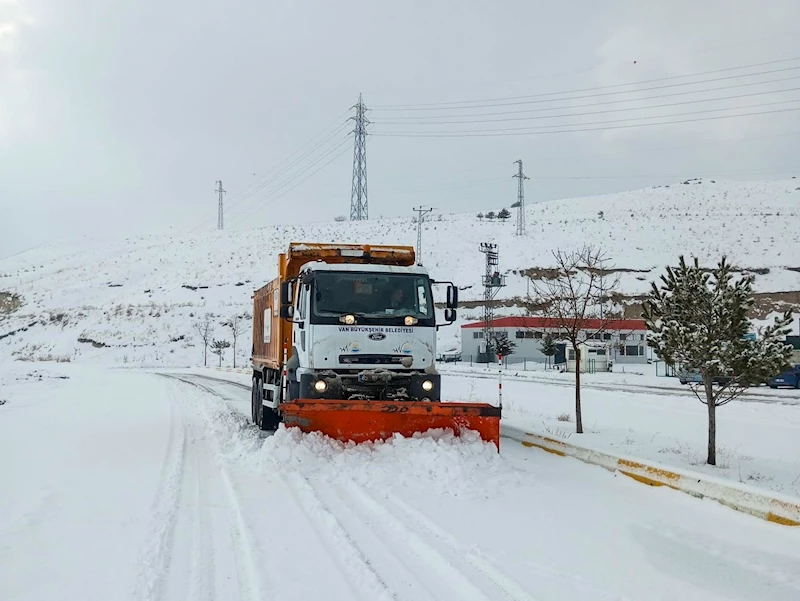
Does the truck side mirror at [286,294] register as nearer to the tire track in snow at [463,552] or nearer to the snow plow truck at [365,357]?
the snow plow truck at [365,357]

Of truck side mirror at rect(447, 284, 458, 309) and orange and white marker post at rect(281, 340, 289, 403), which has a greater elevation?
truck side mirror at rect(447, 284, 458, 309)

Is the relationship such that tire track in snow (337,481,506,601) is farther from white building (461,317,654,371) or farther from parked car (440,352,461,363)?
parked car (440,352,461,363)

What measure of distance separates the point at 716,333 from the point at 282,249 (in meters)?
89.4

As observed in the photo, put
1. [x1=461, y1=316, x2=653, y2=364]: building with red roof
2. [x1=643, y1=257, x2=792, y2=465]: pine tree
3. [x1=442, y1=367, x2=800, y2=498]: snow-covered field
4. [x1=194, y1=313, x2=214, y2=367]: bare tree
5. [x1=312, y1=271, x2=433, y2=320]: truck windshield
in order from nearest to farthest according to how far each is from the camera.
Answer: [x1=643, y1=257, x2=792, y2=465]: pine tree, [x1=442, y1=367, x2=800, y2=498]: snow-covered field, [x1=312, y1=271, x2=433, y2=320]: truck windshield, [x1=461, y1=316, x2=653, y2=364]: building with red roof, [x1=194, y1=313, x2=214, y2=367]: bare tree

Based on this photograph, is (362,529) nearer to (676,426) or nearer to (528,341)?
(676,426)

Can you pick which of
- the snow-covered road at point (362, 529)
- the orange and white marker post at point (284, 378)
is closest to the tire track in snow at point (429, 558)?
the snow-covered road at point (362, 529)

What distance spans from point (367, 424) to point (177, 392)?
52.9 ft

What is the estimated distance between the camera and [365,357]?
10.2 metres

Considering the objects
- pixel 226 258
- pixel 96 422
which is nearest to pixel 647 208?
pixel 226 258

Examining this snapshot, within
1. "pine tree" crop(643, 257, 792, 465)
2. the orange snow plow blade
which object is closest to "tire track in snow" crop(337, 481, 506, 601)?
the orange snow plow blade

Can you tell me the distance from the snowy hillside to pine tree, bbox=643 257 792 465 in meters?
53.0

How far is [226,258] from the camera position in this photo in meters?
98.8

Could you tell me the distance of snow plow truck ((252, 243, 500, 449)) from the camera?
9461 millimetres

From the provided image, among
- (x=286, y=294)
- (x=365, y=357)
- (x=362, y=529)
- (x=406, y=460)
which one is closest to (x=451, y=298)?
(x=365, y=357)
